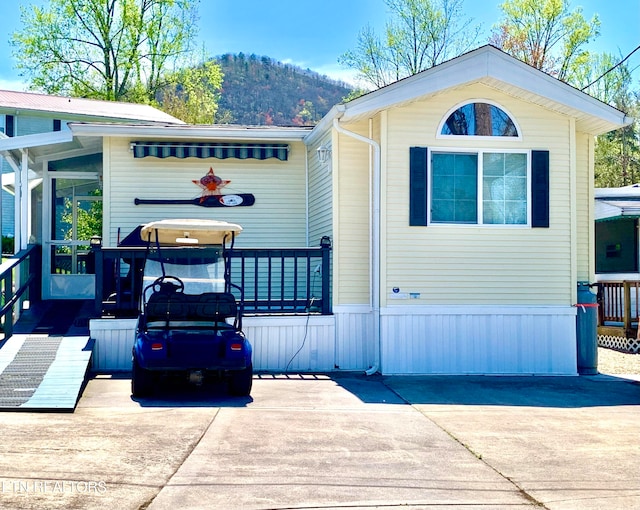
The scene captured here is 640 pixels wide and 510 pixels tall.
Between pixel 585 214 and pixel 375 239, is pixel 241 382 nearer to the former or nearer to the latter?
pixel 375 239

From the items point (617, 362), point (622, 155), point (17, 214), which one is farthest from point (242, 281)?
point (622, 155)

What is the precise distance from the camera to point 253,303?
11.2 metres

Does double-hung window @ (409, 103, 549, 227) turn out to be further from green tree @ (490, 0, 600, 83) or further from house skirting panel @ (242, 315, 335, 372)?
green tree @ (490, 0, 600, 83)

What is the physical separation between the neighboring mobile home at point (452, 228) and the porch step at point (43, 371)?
0.71 metres

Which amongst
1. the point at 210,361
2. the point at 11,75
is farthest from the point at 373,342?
the point at 11,75

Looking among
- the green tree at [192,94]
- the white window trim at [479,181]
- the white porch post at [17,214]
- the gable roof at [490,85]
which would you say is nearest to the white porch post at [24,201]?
the white porch post at [17,214]

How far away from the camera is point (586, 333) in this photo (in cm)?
1177

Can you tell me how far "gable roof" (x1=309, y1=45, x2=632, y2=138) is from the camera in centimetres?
1082

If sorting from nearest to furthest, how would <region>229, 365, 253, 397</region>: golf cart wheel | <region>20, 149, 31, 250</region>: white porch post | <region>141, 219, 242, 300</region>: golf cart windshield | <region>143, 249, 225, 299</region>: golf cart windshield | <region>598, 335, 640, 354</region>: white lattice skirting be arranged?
<region>229, 365, 253, 397</region>: golf cart wheel < <region>141, 219, 242, 300</region>: golf cart windshield < <region>143, 249, 225, 299</region>: golf cart windshield < <region>20, 149, 31, 250</region>: white porch post < <region>598, 335, 640, 354</region>: white lattice skirting

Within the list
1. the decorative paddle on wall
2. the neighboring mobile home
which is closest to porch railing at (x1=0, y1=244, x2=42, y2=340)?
the neighboring mobile home

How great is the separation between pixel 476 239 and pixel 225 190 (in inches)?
177

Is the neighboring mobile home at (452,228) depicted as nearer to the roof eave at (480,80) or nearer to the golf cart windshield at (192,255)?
the roof eave at (480,80)

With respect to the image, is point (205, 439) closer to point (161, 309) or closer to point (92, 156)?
point (161, 309)

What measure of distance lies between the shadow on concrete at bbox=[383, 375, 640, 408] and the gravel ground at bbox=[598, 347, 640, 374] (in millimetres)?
1045
